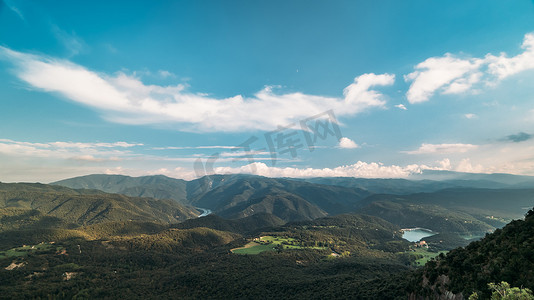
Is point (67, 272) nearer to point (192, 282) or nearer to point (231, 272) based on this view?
point (192, 282)

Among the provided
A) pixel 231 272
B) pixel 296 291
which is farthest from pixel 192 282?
pixel 296 291

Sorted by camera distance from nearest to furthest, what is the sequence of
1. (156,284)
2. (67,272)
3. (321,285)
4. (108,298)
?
(321,285)
(108,298)
(156,284)
(67,272)

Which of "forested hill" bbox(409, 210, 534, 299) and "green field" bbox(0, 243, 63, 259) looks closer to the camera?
"forested hill" bbox(409, 210, 534, 299)

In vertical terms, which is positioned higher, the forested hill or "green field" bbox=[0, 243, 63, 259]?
the forested hill

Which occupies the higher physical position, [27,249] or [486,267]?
[486,267]

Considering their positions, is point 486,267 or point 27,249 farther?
point 27,249
